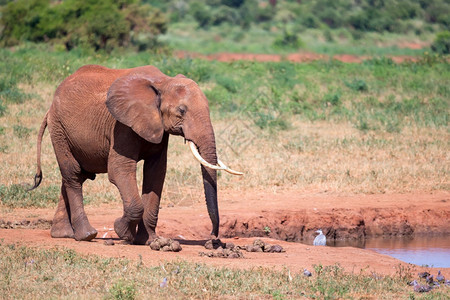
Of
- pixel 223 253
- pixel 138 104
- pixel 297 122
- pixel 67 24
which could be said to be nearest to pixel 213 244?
pixel 223 253

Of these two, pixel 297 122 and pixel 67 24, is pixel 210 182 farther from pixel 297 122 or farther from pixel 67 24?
pixel 67 24

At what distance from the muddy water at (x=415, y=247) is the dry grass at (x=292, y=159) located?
1.30 metres

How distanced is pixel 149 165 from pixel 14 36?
18.9 meters

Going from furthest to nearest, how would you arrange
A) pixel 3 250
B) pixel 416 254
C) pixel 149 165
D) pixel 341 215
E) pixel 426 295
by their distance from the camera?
pixel 341 215
pixel 416 254
pixel 149 165
pixel 3 250
pixel 426 295

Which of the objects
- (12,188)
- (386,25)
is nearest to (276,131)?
(12,188)

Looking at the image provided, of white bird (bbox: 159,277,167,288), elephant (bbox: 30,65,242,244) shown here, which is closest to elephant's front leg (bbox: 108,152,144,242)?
elephant (bbox: 30,65,242,244)

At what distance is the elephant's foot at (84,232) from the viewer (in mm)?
7926

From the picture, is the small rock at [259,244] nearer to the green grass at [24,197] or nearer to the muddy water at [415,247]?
the muddy water at [415,247]

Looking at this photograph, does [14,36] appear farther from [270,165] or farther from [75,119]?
[75,119]

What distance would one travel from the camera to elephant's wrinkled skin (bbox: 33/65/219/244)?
23.9ft

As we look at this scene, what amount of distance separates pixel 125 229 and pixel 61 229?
0.90 meters

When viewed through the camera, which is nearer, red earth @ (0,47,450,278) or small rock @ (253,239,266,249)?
red earth @ (0,47,450,278)

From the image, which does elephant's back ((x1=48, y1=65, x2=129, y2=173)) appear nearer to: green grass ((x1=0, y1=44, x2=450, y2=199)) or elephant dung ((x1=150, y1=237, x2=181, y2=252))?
elephant dung ((x1=150, y1=237, x2=181, y2=252))

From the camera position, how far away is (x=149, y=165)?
7.89 meters
